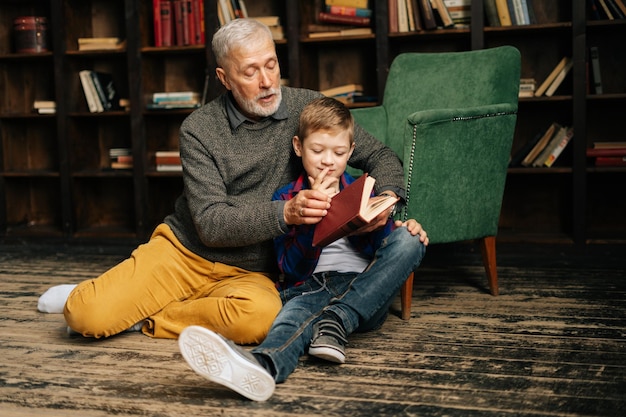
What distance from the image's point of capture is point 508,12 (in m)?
3.59

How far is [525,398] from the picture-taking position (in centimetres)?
163

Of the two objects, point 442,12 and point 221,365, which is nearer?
point 221,365

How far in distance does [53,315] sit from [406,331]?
1.30 m

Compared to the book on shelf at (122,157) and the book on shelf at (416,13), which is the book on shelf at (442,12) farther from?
the book on shelf at (122,157)

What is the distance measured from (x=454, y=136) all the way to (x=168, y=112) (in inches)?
81.7

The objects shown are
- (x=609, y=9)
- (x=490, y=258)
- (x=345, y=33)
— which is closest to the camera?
(x=490, y=258)

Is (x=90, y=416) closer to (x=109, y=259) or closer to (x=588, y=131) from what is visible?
(x=109, y=259)

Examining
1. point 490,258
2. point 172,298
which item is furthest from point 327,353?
point 490,258

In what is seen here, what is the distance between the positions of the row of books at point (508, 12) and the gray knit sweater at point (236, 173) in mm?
1662

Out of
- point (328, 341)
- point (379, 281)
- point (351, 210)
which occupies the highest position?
point (351, 210)

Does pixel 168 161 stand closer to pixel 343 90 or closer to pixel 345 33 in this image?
pixel 343 90

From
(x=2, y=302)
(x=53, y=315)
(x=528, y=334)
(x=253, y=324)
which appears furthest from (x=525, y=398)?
(x=2, y=302)

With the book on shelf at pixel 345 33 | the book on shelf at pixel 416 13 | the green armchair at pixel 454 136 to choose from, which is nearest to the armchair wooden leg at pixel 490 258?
the green armchair at pixel 454 136

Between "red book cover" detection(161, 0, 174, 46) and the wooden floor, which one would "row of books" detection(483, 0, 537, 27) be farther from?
"red book cover" detection(161, 0, 174, 46)
